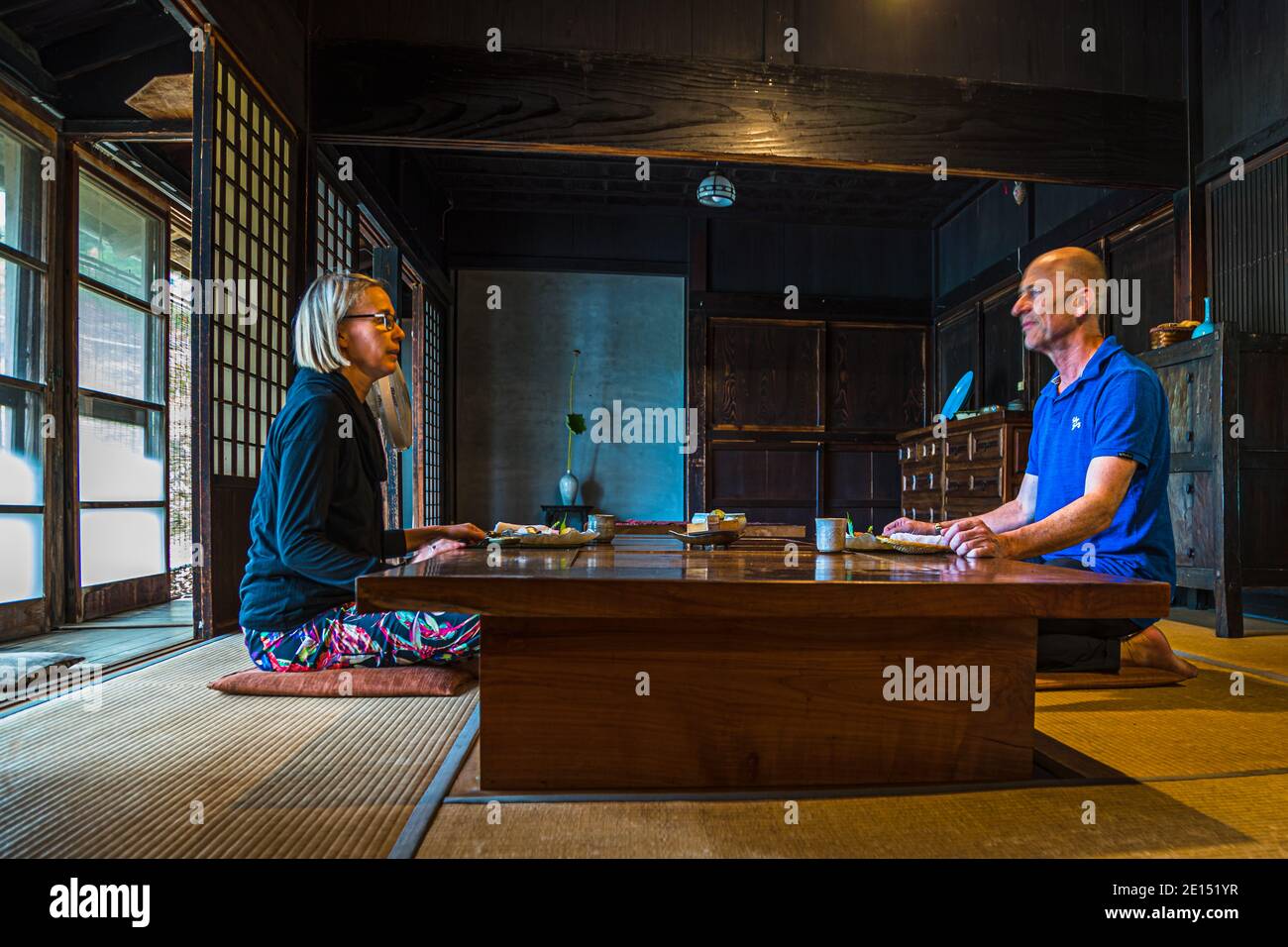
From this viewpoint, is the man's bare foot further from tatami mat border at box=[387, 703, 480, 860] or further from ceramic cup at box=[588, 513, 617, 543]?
tatami mat border at box=[387, 703, 480, 860]

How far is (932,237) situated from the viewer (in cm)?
757

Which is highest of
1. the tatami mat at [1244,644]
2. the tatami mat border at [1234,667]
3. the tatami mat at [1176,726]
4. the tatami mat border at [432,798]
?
the tatami mat border at [432,798]

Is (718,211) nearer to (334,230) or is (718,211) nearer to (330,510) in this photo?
(334,230)

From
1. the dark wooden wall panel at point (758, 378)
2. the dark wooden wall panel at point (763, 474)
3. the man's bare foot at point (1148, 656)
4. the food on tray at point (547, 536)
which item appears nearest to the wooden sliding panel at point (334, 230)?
the food on tray at point (547, 536)

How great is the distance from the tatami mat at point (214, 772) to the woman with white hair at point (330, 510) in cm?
16

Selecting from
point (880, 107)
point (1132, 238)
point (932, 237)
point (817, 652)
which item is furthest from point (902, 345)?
point (817, 652)

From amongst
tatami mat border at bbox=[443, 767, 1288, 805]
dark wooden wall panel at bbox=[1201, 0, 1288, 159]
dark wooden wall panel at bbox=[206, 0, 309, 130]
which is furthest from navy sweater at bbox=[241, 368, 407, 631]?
dark wooden wall panel at bbox=[1201, 0, 1288, 159]

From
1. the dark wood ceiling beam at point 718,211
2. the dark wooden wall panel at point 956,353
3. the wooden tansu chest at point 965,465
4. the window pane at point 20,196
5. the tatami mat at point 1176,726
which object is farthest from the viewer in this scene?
the dark wood ceiling beam at point 718,211

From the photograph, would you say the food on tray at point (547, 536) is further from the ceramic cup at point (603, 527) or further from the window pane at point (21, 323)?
the window pane at point (21, 323)

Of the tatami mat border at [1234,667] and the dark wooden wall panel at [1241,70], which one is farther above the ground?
the dark wooden wall panel at [1241,70]

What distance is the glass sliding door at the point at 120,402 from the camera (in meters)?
3.72

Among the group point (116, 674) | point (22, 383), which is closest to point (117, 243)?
point (22, 383)
